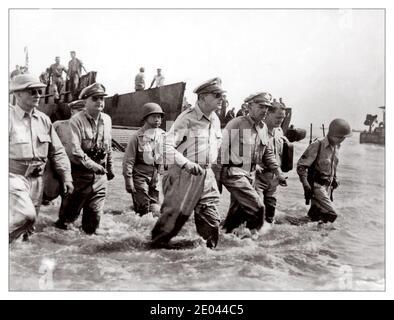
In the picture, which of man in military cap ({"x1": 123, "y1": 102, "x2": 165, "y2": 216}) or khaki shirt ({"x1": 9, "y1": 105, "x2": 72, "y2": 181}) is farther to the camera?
man in military cap ({"x1": 123, "y1": 102, "x2": 165, "y2": 216})

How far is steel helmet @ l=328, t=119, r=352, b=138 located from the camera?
24.0 feet

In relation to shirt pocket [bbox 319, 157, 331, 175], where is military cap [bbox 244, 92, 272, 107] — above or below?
above

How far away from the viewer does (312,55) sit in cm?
730

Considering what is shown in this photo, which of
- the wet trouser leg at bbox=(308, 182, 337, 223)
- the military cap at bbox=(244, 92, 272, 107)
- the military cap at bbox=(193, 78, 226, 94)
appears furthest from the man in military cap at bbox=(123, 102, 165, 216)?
the wet trouser leg at bbox=(308, 182, 337, 223)

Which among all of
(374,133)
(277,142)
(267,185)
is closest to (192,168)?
(267,185)

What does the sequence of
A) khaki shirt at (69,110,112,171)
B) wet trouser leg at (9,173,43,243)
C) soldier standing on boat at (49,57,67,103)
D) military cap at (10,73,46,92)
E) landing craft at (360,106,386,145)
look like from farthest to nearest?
landing craft at (360,106,386,145)
soldier standing on boat at (49,57,67,103)
khaki shirt at (69,110,112,171)
military cap at (10,73,46,92)
wet trouser leg at (9,173,43,243)

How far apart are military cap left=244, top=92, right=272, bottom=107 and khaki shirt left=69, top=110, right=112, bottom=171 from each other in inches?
63.3

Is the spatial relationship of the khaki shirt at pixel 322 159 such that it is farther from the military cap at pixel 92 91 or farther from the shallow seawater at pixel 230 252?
the military cap at pixel 92 91

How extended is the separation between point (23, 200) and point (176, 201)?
5.18ft

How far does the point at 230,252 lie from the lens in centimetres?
692

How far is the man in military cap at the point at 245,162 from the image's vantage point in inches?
275

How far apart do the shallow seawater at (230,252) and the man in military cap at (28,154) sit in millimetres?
269

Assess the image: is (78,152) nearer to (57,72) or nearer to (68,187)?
(68,187)

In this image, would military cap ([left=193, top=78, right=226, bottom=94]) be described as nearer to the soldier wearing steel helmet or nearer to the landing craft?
the soldier wearing steel helmet
